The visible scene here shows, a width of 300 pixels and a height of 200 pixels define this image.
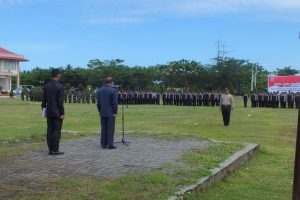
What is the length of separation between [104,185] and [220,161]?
2.93 m

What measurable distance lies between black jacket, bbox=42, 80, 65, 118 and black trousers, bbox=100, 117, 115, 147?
1.34 meters

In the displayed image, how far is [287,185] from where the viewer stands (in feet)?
25.9

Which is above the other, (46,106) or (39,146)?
(46,106)

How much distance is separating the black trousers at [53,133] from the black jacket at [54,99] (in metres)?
0.12

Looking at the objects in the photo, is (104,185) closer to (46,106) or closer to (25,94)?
(46,106)

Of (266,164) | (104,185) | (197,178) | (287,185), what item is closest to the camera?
(104,185)

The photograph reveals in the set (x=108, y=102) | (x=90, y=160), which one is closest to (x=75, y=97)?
(x=108, y=102)

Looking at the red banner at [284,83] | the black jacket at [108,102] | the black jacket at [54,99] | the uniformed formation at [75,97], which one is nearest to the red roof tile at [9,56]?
the uniformed formation at [75,97]

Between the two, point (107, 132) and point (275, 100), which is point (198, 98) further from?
point (107, 132)

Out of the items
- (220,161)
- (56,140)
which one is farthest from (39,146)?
(220,161)

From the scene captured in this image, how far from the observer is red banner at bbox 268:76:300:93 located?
44.8m

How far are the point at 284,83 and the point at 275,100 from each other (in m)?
9.39

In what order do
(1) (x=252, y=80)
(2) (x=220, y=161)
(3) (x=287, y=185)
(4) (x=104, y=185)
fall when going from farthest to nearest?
(1) (x=252, y=80), (2) (x=220, y=161), (3) (x=287, y=185), (4) (x=104, y=185)

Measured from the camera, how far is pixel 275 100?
3700cm
